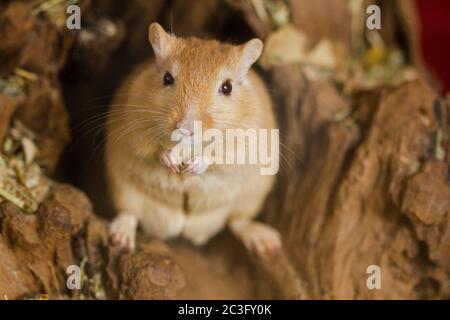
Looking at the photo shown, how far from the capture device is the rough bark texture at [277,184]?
2.43m

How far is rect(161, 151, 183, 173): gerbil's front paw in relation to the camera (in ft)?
7.72

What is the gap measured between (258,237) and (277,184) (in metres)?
0.31

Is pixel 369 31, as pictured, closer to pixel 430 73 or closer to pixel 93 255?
pixel 430 73

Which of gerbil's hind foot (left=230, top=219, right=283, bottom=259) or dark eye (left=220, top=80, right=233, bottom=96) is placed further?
gerbil's hind foot (left=230, top=219, right=283, bottom=259)

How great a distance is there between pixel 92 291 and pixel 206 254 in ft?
2.73

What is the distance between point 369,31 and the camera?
11.8 ft

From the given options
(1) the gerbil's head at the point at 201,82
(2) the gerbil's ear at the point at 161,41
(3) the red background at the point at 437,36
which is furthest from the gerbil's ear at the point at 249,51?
(3) the red background at the point at 437,36

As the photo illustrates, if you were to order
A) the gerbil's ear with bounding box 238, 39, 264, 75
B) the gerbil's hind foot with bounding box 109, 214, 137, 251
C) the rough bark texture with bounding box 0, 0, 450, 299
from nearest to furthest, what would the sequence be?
the gerbil's ear with bounding box 238, 39, 264, 75 < the rough bark texture with bounding box 0, 0, 450, 299 < the gerbil's hind foot with bounding box 109, 214, 137, 251

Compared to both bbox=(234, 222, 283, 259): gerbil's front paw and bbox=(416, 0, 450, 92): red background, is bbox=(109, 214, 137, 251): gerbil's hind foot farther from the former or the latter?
bbox=(416, 0, 450, 92): red background

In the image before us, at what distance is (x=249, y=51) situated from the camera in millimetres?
2344

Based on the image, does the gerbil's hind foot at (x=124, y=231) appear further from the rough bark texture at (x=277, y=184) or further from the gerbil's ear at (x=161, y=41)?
the gerbil's ear at (x=161, y=41)

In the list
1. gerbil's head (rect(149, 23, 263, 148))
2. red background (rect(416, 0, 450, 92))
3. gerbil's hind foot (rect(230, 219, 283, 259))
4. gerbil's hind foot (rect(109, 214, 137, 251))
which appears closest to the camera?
gerbil's head (rect(149, 23, 263, 148))

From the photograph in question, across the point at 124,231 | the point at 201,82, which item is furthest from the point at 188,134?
the point at 124,231

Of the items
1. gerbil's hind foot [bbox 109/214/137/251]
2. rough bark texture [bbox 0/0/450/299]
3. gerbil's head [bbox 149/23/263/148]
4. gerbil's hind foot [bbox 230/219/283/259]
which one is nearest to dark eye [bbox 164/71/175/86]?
gerbil's head [bbox 149/23/263/148]
